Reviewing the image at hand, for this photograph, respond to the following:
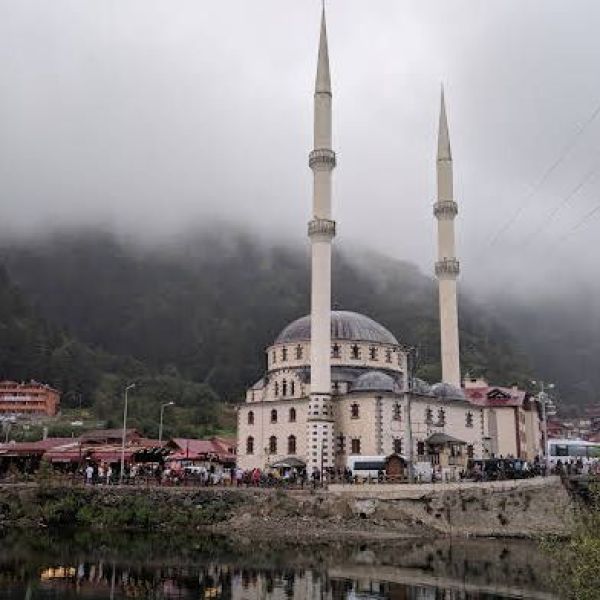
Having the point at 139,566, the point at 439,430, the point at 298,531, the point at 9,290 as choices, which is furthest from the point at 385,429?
the point at 9,290

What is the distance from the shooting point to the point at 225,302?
173 m

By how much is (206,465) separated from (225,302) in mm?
106835

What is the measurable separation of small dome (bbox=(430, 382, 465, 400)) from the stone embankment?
1616 cm

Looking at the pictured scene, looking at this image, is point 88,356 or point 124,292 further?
point 124,292

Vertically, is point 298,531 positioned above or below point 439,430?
below

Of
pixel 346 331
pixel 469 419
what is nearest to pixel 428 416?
pixel 469 419

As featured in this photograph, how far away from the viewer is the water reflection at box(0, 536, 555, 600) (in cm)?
2931

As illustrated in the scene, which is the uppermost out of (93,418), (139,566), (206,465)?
(93,418)

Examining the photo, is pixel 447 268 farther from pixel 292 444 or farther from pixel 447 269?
pixel 292 444

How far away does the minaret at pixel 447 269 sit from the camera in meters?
69.0

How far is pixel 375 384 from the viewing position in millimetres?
59812

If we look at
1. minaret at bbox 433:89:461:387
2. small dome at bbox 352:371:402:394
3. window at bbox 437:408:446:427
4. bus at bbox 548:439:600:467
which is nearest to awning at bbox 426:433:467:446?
window at bbox 437:408:446:427

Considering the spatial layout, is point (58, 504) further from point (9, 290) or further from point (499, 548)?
point (9, 290)

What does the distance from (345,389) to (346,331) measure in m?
7.32
